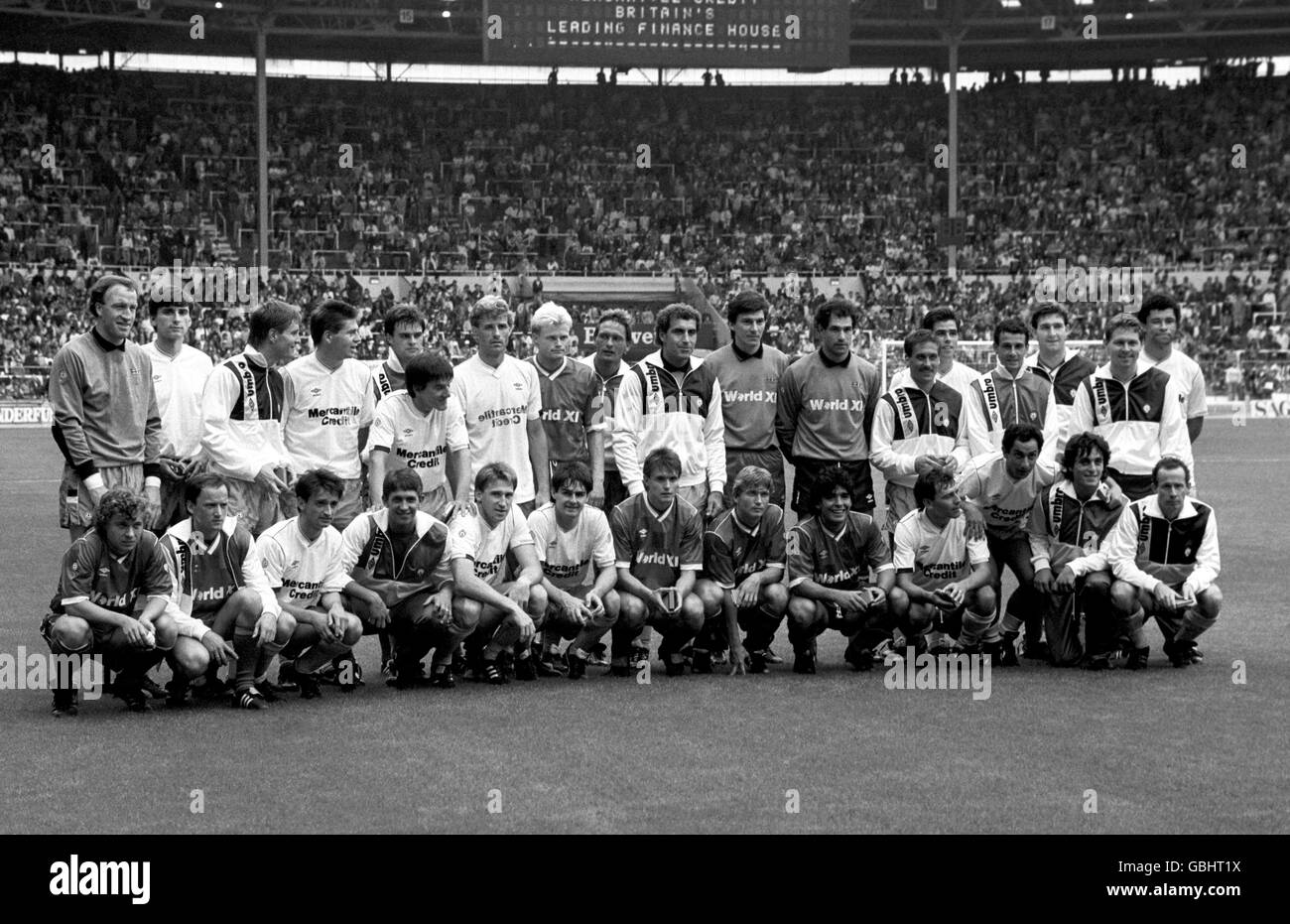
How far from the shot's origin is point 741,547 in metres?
8.51

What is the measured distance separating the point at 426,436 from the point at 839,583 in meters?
2.39

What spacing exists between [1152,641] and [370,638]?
4.74m

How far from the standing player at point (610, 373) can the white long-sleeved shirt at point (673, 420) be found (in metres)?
0.12

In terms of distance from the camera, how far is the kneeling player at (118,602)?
23.4 ft

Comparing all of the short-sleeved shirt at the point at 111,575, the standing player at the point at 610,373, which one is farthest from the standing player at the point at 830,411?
the short-sleeved shirt at the point at 111,575

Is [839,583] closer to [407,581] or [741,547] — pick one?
[741,547]

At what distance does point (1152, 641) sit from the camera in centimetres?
945

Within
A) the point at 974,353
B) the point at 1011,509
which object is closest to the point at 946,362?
the point at 1011,509

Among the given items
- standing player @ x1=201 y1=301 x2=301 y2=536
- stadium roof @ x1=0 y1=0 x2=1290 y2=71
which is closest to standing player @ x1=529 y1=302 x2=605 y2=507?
standing player @ x1=201 y1=301 x2=301 y2=536

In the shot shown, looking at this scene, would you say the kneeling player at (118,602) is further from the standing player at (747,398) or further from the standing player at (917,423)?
the standing player at (917,423)

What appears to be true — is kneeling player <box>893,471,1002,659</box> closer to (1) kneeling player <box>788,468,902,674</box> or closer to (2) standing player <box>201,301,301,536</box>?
(1) kneeling player <box>788,468,902,674</box>

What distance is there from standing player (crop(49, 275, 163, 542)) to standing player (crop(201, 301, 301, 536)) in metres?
0.33

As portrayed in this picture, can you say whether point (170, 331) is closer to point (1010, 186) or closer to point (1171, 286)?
point (1171, 286)

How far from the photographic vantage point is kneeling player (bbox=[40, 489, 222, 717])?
7.13 meters
